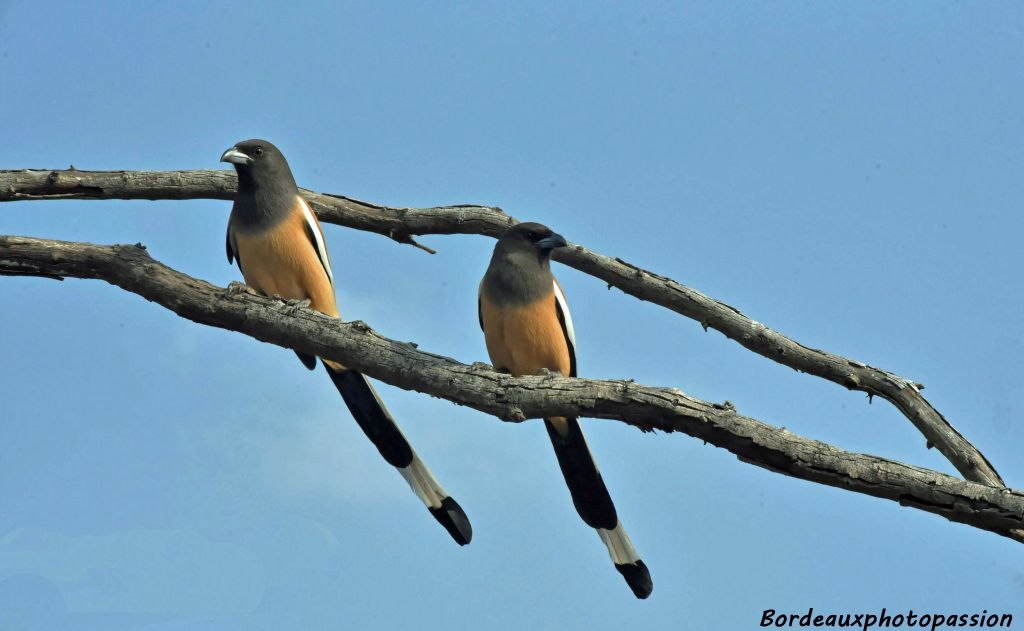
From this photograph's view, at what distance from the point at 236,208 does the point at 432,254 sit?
1.76 metres

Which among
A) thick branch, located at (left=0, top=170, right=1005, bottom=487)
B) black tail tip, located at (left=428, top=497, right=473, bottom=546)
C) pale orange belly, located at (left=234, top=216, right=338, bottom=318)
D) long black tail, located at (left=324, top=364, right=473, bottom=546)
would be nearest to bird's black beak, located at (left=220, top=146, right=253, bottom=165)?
pale orange belly, located at (left=234, top=216, right=338, bottom=318)

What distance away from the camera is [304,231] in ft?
21.8

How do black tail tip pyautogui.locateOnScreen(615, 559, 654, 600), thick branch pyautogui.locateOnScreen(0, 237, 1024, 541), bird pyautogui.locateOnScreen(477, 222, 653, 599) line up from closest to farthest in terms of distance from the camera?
1. thick branch pyautogui.locateOnScreen(0, 237, 1024, 541)
2. black tail tip pyautogui.locateOnScreen(615, 559, 654, 600)
3. bird pyautogui.locateOnScreen(477, 222, 653, 599)

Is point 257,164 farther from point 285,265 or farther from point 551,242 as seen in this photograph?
point 551,242

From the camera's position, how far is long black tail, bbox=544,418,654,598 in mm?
6023

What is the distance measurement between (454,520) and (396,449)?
61 cm

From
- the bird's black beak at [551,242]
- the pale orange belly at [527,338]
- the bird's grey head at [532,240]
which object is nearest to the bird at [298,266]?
the pale orange belly at [527,338]

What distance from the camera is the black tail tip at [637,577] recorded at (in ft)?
19.7

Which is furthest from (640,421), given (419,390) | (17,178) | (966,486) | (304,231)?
(17,178)

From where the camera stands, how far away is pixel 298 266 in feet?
21.3

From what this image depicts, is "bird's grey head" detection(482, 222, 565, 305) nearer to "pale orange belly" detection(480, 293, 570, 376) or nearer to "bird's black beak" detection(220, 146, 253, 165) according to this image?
"pale orange belly" detection(480, 293, 570, 376)

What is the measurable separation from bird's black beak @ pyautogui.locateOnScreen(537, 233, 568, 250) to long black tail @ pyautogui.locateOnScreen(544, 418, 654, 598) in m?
1.27

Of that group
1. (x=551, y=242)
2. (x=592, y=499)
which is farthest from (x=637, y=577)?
(x=551, y=242)

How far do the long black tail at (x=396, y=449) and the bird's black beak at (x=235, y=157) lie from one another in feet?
5.25
